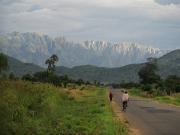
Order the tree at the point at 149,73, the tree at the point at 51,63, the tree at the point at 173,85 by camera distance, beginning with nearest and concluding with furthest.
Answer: the tree at the point at 173,85, the tree at the point at 149,73, the tree at the point at 51,63

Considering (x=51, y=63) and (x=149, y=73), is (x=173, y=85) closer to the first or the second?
(x=149, y=73)

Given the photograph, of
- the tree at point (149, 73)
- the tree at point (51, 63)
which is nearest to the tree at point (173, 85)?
the tree at point (149, 73)

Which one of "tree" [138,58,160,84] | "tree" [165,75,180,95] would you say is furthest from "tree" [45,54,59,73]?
"tree" [165,75,180,95]

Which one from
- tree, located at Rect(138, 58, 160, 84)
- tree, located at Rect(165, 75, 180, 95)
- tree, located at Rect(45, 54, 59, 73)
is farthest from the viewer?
tree, located at Rect(45, 54, 59, 73)

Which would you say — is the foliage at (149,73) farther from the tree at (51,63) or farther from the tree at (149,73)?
the tree at (51,63)

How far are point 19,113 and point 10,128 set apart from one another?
5.52m

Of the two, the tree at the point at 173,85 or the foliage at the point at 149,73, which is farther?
the foliage at the point at 149,73

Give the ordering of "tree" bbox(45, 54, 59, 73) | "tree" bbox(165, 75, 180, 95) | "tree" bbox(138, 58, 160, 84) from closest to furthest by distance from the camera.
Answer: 1. "tree" bbox(165, 75, 180, 95)
2. "tree" bbox(138, 58, 160, 84)
3. "tree" bbox(45, 54, 59, 73)

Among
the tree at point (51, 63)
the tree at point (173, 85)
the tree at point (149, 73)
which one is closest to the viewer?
the tree at point (173, 85)

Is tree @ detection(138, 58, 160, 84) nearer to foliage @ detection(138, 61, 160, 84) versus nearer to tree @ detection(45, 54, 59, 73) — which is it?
foliage @ detection(138, 61, 160, 84)

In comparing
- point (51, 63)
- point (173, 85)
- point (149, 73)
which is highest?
point (51, 63)

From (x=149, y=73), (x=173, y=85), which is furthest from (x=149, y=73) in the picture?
(x=173, y=85)

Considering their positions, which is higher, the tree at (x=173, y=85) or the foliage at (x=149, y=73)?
the foliage at (x=149, y=73)

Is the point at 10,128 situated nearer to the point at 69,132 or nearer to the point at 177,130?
the point at 69,132
